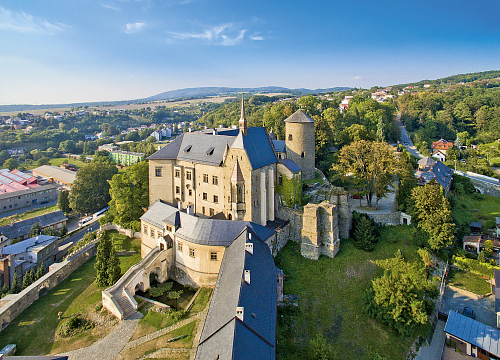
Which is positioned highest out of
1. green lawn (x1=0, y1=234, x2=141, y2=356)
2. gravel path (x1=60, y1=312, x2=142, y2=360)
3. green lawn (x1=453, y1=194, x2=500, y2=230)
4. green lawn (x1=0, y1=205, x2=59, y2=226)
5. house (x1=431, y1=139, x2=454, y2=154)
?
house (x1=431, y1=139, x2=454, y2=154)

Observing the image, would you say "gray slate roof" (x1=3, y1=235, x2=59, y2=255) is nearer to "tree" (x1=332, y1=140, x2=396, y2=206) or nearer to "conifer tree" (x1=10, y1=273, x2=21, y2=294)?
"conifer tree" (x1=10, y1=273, x2=21, y2=294)

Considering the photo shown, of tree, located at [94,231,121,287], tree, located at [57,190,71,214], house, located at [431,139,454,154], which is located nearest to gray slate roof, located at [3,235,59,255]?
tree, located at [57,190,71,214]

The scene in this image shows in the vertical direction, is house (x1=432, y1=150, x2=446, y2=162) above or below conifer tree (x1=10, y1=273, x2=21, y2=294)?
above

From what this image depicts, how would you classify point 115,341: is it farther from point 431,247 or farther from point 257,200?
point 431,247

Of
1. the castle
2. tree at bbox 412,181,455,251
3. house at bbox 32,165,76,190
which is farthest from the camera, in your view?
house at bbox 32,165,76,190

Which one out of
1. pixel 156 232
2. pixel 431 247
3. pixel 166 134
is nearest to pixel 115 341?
pixel 156 232

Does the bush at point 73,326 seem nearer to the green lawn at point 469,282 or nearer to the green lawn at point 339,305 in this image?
the green lawn at point 339,305
